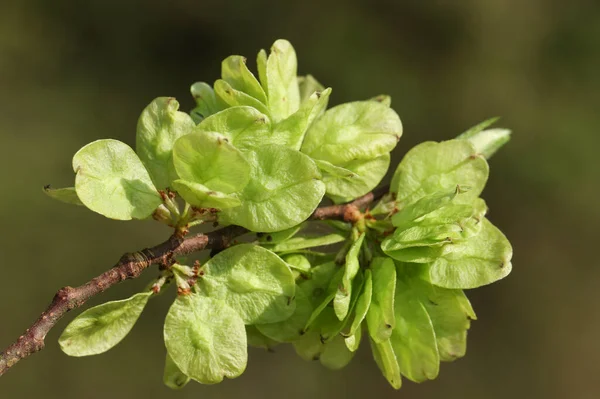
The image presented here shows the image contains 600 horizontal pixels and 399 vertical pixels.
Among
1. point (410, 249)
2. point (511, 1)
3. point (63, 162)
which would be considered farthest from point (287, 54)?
point (511, 1)

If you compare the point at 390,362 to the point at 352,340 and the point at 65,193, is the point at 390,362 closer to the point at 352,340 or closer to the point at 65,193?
the point at 352,340

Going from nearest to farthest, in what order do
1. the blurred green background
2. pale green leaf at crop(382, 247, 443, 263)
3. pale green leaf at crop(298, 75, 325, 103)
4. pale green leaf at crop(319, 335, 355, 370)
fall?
pale green leaf at crop(382, 247, 443, 263)
pale green leaf at crop(319, 335, 355, 370)
pale green leaf at crop(298, 75, 325, 103)
the blurred green background

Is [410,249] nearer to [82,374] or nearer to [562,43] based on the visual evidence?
[82,374]

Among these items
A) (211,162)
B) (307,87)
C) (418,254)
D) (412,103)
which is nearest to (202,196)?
(211,162)

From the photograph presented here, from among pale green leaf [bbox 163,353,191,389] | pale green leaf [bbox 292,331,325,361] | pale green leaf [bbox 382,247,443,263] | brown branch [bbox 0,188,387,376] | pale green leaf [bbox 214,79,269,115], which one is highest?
pale green leaf [bbox 214,79,269,115]

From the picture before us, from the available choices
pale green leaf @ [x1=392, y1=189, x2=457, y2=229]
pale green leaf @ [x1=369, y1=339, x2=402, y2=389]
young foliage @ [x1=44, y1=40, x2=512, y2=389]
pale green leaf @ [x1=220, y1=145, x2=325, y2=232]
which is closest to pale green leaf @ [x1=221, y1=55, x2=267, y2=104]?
young foliage @ [x1=44, y1=40, x2=512, y2=389]

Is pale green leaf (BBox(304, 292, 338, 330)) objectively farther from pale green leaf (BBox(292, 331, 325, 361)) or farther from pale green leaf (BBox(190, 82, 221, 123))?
pale green leaf (BBox(190, 82, 221, 123))

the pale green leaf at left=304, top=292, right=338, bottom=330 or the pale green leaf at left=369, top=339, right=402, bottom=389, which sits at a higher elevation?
the pale green leaf at left=304, top=292, right=338, bottom=330
